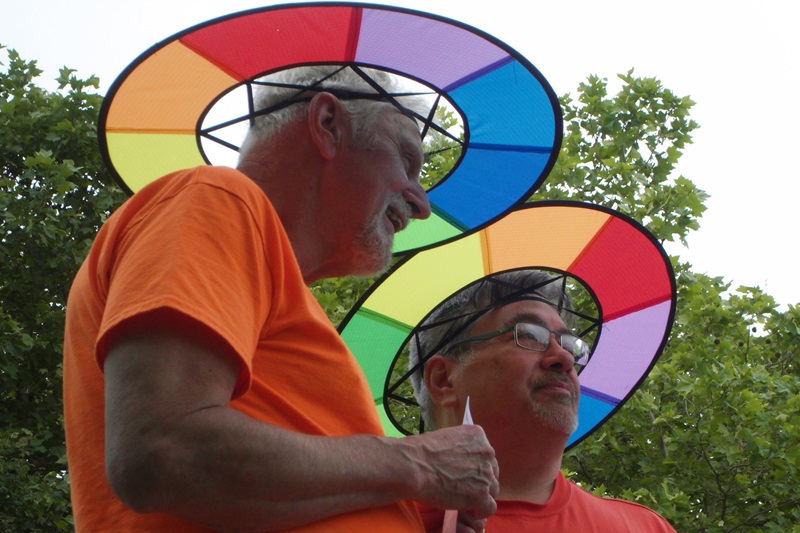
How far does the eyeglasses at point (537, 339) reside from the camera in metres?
3.41

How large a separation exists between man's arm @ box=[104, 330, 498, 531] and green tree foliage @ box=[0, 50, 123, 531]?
726cm

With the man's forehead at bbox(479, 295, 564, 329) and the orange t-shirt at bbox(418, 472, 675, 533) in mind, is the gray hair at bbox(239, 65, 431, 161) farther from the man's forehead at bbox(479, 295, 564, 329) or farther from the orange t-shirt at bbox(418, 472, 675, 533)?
the orange t-shirt at bbox(418, 472, 675, 533)

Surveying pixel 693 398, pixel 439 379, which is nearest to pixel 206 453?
pixel 439 379

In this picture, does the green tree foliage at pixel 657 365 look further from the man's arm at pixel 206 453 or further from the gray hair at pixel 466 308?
the man's arm at pixel 206 453

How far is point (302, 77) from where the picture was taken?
8.75ft

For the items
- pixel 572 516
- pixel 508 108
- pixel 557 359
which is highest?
pixel 508 108

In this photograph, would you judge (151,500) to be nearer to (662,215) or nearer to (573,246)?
(573,246)

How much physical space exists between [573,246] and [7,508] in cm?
639

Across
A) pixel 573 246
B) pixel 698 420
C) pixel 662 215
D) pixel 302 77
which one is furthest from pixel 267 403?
pixel 662 215

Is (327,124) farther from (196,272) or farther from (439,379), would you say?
(439,379)

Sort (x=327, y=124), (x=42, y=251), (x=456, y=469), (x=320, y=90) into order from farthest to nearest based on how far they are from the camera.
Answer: (x=42, y=251) < (x=320, y=90) < (x=327, y=124) < (x=456, y=469)

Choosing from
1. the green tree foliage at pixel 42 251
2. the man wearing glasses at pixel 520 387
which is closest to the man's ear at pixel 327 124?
the man wearing glasses at pixel 520 387

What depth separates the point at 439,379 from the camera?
360 centimetres

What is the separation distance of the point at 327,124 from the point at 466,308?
4.55 ft
